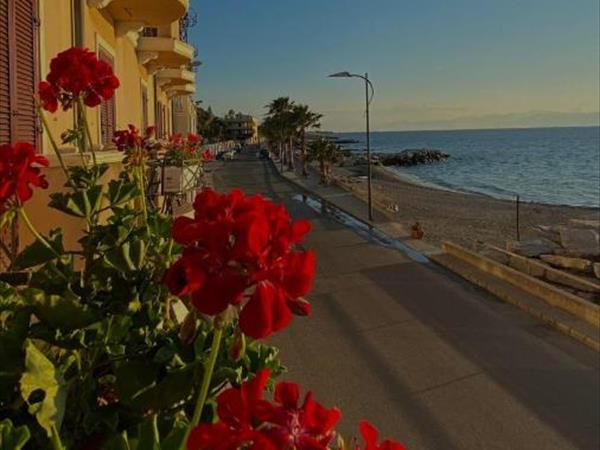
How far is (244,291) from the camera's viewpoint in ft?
3.84

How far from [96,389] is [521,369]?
7.53m

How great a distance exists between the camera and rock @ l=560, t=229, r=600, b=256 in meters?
19.1

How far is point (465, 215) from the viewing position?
36.5 m

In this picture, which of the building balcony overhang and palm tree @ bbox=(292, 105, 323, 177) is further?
palm tree @ bbox=(292, 105, 323, 177)

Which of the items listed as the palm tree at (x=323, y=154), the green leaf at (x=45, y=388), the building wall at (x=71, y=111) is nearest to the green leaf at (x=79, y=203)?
the green leaf at (x=45, y=388)

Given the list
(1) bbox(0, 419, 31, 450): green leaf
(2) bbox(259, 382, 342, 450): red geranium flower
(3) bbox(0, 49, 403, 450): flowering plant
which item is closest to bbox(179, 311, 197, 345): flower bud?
(3) bbox(0, 49, 403, 450): flowering plant

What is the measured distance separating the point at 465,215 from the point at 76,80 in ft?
116

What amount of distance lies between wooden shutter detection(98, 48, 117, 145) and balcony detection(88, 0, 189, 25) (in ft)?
2.51

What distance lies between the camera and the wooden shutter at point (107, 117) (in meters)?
9.92

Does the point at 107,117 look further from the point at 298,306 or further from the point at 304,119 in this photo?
the point at 304,119

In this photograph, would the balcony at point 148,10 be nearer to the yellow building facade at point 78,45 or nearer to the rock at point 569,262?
the yellow building facade at point 78,45

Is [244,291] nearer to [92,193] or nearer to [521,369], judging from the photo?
[92,193]

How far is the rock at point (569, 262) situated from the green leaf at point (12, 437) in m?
18.0

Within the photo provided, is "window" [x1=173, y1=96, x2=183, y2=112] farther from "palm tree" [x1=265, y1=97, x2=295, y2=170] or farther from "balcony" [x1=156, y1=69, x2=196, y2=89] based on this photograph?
"palm tree" [x1=265, y1=97, x2=295, y2=170]
